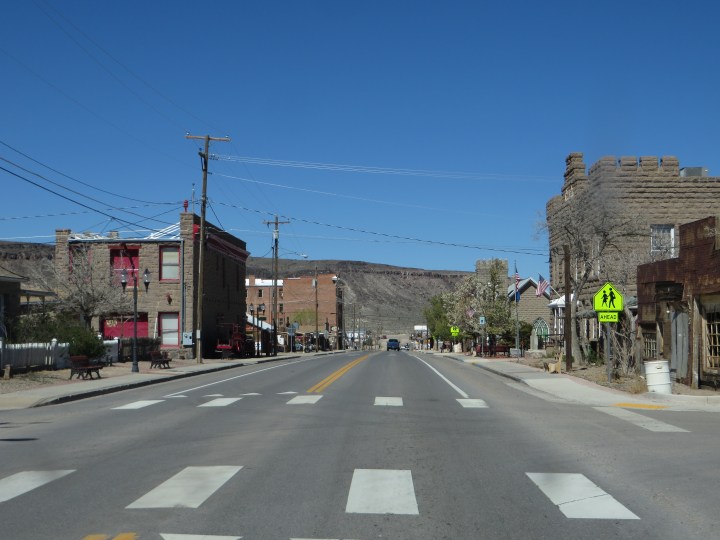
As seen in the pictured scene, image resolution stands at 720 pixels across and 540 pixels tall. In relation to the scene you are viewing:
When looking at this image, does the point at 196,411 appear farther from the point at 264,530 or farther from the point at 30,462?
the point at 264,530

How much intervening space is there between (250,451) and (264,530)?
458 cm

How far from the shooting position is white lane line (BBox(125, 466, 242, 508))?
319 inches

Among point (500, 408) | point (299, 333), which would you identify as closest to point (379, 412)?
point (500, 408)

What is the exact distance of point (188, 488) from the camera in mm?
8867

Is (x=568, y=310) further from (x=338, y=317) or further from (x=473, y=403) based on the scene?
(x=338, y=317)

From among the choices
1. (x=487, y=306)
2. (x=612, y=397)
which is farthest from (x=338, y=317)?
(x=612, y=397)

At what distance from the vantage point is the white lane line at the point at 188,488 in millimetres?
8109

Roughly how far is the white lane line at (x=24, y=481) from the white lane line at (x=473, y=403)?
10889 millimetres

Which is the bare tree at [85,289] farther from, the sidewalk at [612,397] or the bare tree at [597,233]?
the sidewalk at [612,397]

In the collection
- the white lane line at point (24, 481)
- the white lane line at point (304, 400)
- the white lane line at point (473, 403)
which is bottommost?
the white lane line at point (473, 403)

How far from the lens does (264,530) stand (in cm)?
709

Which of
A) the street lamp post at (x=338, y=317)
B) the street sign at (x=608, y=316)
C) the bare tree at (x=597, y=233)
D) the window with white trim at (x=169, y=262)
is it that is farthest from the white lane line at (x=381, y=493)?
the street lamp post at (x=338, y=317)

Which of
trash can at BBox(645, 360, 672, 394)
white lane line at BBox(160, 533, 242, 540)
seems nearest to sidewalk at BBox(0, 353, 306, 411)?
white lane line at BBox(160, 533, 242, 540)

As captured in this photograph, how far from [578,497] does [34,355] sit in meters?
24.8
